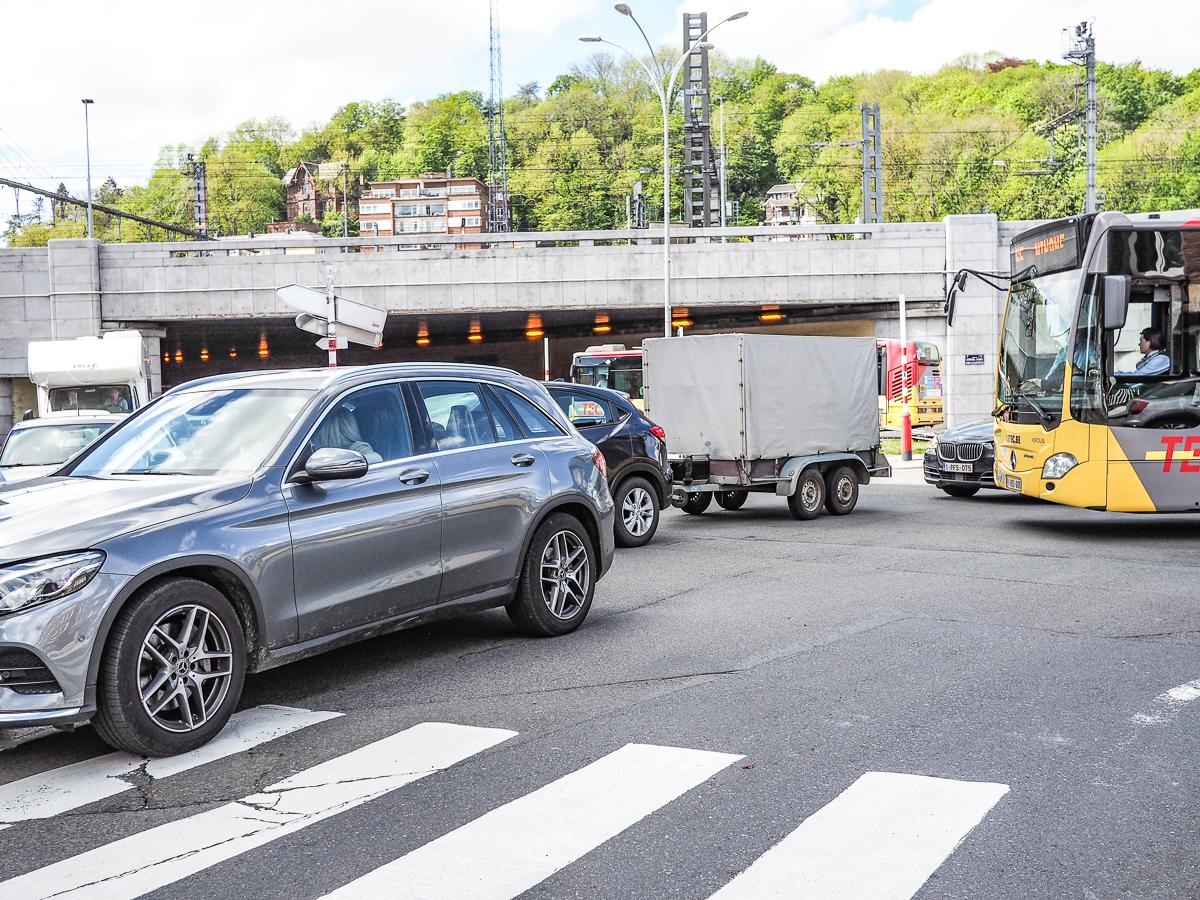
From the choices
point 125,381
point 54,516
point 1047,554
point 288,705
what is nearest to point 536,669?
point 288,705

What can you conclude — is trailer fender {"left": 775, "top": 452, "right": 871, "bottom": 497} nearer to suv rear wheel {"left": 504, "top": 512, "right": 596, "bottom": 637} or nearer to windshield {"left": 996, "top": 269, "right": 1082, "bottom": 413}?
windshield {"left": 996, "top": 269, "right": 1082, "bottom": 413}

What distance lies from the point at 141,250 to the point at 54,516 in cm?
3493

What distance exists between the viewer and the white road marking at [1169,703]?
18.2 ft

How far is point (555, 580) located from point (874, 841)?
12.3ft

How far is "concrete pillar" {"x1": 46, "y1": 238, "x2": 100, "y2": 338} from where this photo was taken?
36969mm

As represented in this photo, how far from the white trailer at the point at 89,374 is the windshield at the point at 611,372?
1457cm

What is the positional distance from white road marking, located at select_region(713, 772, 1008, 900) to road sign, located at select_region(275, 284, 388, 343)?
53.6 feet

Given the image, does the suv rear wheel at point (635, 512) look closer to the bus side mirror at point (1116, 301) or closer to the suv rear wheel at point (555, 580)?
the suv rear wheel at point (555, 580)

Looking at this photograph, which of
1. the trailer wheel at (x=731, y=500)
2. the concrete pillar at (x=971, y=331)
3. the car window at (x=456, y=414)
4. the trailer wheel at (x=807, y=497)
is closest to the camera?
the car window at (x=456, y=414)

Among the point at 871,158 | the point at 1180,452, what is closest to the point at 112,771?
the point at 1180,452

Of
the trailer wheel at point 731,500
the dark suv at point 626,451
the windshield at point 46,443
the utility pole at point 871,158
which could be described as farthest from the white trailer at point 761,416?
the utility pole at point 871,158

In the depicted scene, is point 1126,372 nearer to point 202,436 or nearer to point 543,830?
point 202,436

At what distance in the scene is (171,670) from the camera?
5191 mm

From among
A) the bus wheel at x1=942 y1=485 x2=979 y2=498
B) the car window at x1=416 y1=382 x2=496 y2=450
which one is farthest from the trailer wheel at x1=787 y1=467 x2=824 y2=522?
the car window at x1=416 y1=382 x2=496 y2=450
